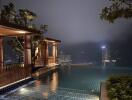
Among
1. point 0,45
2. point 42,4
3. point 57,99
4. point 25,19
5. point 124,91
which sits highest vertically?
point 42,4

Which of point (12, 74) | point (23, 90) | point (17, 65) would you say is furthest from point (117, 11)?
point (17, 65)

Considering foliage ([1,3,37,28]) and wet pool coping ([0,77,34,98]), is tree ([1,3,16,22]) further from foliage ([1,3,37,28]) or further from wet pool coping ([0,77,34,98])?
wet pool coping ([0,77,34,98])

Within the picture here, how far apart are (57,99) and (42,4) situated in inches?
759

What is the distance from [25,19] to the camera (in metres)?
19.4

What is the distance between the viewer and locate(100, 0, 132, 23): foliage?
20.6ft

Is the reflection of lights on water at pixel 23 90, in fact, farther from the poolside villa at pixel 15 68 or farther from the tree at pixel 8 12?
the tree at pixel 8 12

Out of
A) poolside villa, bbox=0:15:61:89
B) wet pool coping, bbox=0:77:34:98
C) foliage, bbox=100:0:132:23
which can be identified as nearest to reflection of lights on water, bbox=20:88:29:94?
wet pool coping, bbox=0:77:34:98

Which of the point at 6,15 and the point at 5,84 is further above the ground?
the point at 6,15

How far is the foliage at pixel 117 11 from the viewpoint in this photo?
20.6ft

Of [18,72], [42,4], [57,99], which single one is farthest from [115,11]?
[42,4]

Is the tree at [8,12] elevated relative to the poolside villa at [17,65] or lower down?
elevated

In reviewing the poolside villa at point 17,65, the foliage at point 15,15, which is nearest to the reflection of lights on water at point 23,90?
the poolside villa at point 17,65

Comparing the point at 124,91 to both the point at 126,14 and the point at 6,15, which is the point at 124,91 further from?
the point at 6,15

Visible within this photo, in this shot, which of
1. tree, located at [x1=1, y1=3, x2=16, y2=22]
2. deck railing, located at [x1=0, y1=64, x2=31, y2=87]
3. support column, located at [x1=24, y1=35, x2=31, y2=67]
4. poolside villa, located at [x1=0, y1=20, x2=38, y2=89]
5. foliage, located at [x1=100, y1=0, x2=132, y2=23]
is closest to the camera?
foliage, located at [x1=100, y1=0, x2=132, y2=23]
